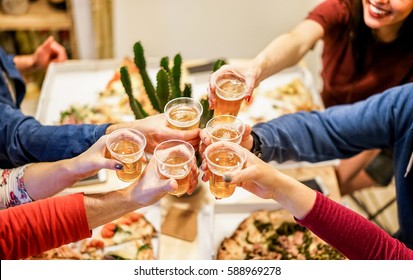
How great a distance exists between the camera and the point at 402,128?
179 cm

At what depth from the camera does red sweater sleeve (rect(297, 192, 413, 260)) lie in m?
1.38

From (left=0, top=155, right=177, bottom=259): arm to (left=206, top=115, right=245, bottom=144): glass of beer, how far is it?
0.24m

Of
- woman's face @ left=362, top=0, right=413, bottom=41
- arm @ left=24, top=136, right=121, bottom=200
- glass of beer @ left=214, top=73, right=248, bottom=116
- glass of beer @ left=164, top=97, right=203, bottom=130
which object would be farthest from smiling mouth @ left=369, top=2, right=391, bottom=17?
arm @ left=24, top=136, right=121, bottom=200

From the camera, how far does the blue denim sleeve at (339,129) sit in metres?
1.78

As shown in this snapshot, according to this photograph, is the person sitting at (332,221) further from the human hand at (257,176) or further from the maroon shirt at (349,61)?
the maroon shirt at (349,61)

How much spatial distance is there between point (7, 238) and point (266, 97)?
1.69 meters

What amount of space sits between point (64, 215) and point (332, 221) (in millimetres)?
709

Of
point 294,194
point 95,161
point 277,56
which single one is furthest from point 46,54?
point 294,194

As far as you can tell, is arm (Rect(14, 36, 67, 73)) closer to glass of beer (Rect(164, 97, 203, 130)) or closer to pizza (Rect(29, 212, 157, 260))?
pizza (Rect(29, 212, 157, 260))

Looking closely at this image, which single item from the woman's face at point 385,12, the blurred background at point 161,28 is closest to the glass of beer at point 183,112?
the woman's face at point 385,12
